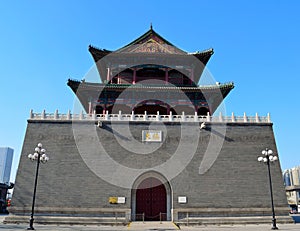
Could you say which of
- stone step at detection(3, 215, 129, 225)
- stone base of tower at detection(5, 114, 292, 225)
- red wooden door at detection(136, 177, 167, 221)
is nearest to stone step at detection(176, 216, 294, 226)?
stone base of tower at detection(5, 114, 292, 225)

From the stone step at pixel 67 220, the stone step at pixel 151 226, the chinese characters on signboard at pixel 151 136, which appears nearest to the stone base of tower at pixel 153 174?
the stone step at pixel 67 220

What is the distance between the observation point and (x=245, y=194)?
19250mm

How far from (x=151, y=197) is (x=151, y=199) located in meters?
0.14

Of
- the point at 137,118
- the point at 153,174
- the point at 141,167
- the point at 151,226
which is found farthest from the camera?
the point at 137,118

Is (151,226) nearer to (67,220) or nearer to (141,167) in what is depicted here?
(141,167)

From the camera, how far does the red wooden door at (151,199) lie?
19.5m

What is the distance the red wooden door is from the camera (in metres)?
19.5

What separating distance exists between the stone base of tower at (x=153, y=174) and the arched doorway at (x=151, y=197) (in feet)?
0.23

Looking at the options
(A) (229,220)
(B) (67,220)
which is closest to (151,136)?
(A) (229,220)

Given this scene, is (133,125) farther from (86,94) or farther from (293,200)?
(293,200)

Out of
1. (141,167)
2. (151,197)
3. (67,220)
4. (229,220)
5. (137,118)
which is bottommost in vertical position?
(67,220)

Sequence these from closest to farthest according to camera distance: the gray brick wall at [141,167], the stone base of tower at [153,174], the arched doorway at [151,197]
A: 1. the stone base of tower at [153,174]
2. the gray brick wall at [141,167]
3. the arched doorway at [151,197]

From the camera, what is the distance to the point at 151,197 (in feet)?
65.3

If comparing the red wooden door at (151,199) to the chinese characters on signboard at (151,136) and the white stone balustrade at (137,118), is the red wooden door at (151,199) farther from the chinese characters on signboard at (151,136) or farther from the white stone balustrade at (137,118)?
the white stone balustrade at (137,118)
